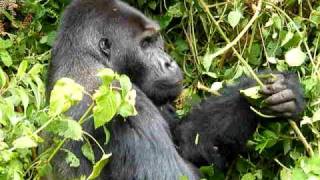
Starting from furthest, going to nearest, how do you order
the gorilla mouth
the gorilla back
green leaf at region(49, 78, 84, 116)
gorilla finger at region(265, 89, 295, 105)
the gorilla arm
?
the gorilla arm, the gorilla mouth, gorilla finger at region(265, 89, 295, 105), the gorilla back, green leaf at region(49, 78, 84, 116)

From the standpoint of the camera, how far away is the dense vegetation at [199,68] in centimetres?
244

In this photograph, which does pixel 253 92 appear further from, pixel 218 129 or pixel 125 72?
pixel 125 72

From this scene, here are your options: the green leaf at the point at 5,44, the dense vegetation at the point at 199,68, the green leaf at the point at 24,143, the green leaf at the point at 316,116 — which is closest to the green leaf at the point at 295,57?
the dense vegetation at the point at 199,68

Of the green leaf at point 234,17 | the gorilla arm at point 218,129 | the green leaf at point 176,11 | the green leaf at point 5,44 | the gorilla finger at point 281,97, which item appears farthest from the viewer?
the green leaf at point 176,11

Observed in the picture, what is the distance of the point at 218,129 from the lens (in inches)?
126

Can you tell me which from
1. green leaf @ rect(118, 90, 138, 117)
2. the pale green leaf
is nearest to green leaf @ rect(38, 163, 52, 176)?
green leaf @ rect(118, 90, 138, 117)

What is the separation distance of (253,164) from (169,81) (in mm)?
519

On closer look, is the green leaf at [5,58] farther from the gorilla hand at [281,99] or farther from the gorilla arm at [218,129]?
the gorilla hand at [281,99]

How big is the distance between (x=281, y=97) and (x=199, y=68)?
753 mm

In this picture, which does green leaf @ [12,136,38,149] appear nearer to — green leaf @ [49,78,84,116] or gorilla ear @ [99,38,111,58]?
green leaf @ [49,78,84,116]

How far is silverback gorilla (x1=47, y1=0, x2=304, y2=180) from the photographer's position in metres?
2.71

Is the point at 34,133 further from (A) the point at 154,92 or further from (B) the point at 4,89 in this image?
→ (A) the point at 154,92

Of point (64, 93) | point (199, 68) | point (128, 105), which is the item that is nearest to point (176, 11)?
point (199, 68)

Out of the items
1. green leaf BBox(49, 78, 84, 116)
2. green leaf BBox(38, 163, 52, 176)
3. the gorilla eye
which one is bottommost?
green leaf BBox(38, 163, 52, 176)
